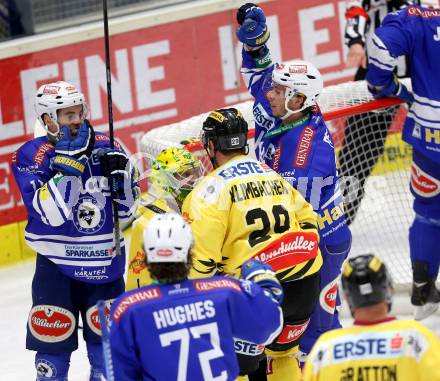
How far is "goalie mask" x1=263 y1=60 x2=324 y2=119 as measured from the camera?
15.5ft

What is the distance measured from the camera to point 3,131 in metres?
6.94

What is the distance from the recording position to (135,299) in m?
3.35

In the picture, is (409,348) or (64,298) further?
(64,298)

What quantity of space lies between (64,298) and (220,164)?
814mm

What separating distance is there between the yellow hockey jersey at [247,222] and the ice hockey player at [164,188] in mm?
290

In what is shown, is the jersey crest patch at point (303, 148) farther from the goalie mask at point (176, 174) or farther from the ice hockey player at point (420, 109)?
the ice hockey player at point (420, 109)

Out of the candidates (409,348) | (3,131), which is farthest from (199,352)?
(3,131)

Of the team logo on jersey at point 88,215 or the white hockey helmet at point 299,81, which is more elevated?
the white hockey helmet at point 299,81

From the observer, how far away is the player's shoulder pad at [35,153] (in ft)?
14.9

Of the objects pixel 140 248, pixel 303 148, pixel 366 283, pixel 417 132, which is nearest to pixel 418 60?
pixel 417 132

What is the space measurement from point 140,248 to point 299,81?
3.00 ft

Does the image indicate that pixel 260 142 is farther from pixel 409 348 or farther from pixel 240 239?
pixel 409 348

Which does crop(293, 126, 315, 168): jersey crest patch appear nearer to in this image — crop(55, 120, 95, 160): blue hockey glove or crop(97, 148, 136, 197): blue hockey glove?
crop(97, 148, 136, 197): blue hockey glove

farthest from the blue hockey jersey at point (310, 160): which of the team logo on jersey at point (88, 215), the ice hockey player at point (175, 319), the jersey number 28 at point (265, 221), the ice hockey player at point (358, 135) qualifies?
the ice hockey player at point (358, 135)
